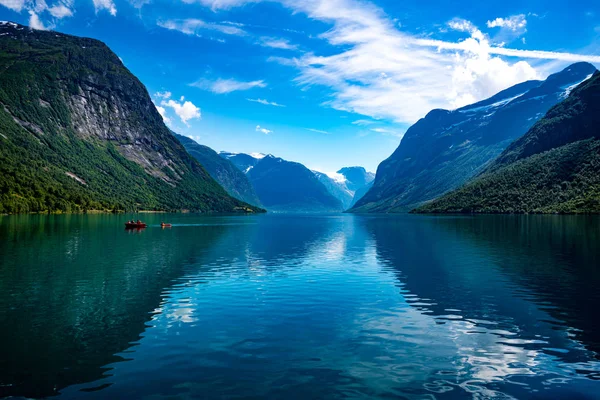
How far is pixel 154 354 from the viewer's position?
24172 millimetres

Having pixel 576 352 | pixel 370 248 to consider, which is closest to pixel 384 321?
pixel 576 352

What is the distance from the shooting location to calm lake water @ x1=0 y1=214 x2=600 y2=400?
792 inches

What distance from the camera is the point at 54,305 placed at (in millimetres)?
35438

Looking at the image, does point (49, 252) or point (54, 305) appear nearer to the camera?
point (54, 305)

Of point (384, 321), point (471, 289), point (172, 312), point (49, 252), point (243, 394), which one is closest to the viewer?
point (243, 394)

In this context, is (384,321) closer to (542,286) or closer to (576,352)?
(576,352)

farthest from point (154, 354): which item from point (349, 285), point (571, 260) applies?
point (571, 260)

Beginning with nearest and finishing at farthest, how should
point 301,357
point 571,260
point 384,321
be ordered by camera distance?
point 301,357, point 384,321, point 571,260

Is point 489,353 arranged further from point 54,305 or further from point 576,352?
point 54,305

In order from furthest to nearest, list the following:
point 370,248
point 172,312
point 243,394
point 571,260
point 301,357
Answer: point 370,248, point 571,260, point 172,312, point 301,357, point 243,394

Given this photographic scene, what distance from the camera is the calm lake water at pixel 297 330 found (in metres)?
20.1

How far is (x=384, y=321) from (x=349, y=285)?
15437 millimetres

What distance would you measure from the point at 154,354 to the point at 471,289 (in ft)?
113

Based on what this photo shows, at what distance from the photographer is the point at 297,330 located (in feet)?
97.6
